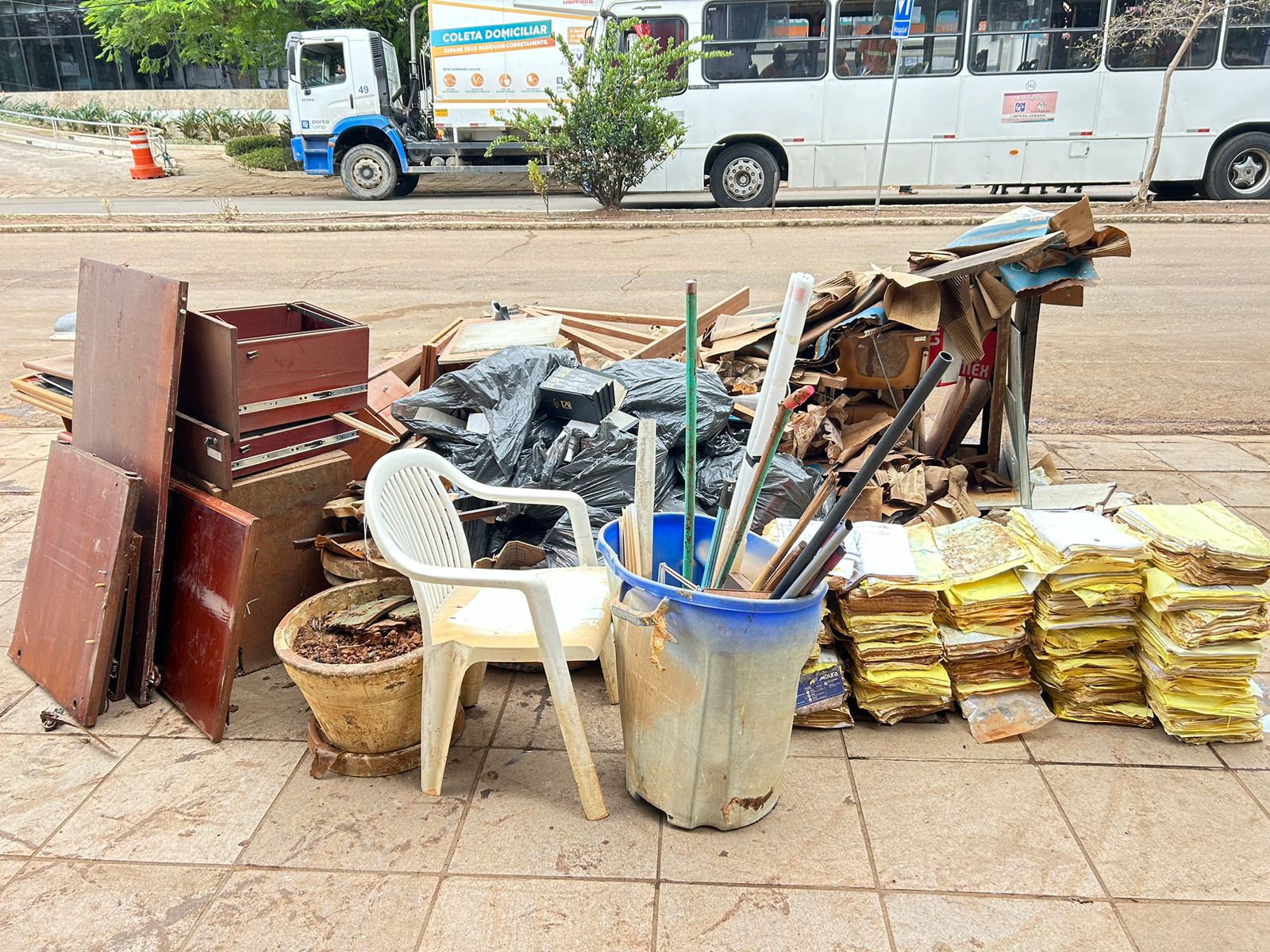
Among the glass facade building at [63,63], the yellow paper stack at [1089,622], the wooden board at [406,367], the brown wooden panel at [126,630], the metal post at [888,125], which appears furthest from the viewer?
the glass facade building at [63,63]

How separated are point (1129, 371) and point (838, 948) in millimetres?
6598

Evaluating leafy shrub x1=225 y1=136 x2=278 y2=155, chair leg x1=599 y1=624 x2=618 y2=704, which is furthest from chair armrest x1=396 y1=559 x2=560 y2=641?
leafy shrub x1=225 y1=136 x2=278 y2=155

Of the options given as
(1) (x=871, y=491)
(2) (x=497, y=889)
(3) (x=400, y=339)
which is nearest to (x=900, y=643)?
(1) (x=871, y=491)

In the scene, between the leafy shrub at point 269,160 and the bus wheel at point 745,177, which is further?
the leafy shrub at point 269,160

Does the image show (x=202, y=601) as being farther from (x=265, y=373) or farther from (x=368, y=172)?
(x=368, y=172)

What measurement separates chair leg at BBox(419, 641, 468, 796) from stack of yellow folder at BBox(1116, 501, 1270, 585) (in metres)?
2.33

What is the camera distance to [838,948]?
226cm

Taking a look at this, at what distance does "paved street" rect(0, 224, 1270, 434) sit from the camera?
7.02m

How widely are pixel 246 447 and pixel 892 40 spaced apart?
14.5 m

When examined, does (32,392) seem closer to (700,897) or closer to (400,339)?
(700,897)

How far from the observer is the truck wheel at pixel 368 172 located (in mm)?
19156

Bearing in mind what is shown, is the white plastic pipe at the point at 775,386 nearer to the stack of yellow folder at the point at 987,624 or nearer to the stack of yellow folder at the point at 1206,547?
the stack of yellow folder at the point at 987,624

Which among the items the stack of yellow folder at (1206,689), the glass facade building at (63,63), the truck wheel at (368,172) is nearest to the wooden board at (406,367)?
the stack of yellow folder at (1206,689)

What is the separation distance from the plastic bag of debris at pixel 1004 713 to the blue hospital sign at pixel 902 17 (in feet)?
40.7
